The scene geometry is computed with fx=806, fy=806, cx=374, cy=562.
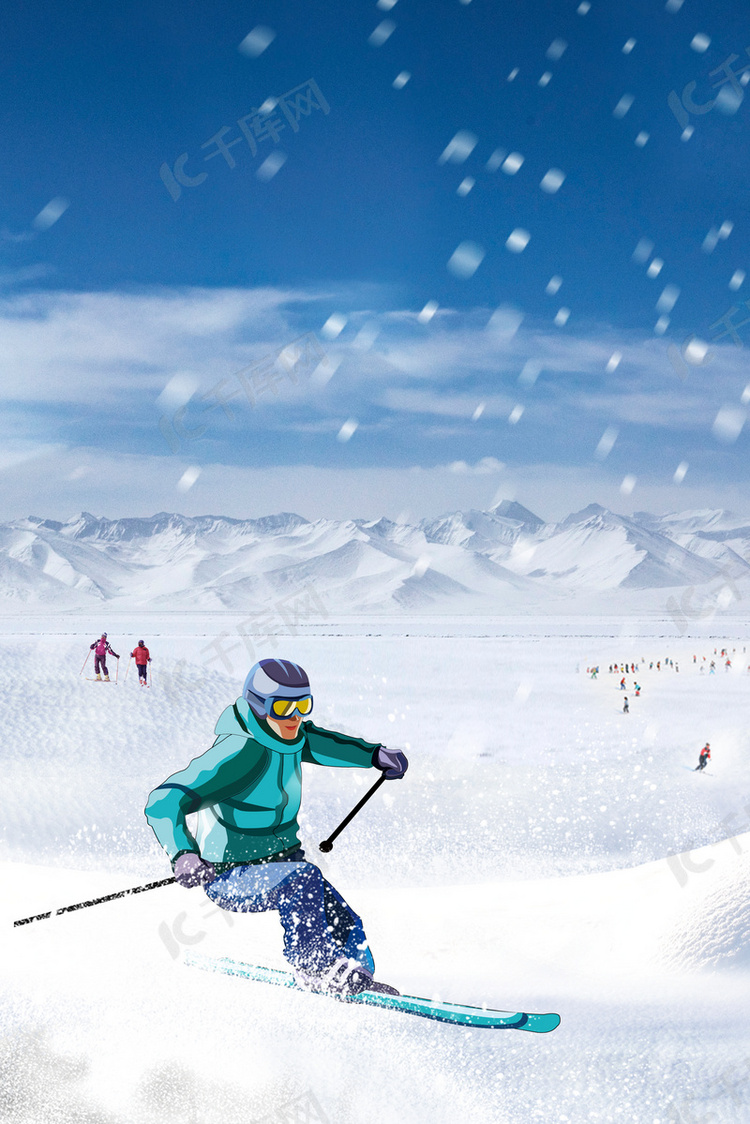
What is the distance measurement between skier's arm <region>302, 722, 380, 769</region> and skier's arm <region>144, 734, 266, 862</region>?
394 mm

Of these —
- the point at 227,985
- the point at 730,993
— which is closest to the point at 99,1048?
the point at 227,985

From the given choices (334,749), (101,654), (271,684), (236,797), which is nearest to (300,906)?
(236,797)

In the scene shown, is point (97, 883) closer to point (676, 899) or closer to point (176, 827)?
point (176, 827)

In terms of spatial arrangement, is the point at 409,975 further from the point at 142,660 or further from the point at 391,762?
the point at 142,660

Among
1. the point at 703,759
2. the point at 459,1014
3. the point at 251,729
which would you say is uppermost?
the point at 251,729

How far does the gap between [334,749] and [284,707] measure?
0.53 m

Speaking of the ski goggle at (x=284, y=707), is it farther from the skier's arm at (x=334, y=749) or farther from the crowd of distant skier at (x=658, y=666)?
the crowd of distant skier at (x=658, y=666)

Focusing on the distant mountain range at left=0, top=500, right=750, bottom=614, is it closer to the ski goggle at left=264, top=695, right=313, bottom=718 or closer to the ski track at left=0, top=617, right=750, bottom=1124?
the ski track at left=0, top=617, right=750, bottom=1124

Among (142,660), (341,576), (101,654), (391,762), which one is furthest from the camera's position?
(341,576)

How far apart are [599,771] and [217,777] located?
11.2 metres

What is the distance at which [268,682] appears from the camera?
3.94 m

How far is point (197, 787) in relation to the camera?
379 cm

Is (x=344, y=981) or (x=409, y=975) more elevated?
(x=344, y=981)

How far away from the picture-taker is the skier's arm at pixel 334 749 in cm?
429
